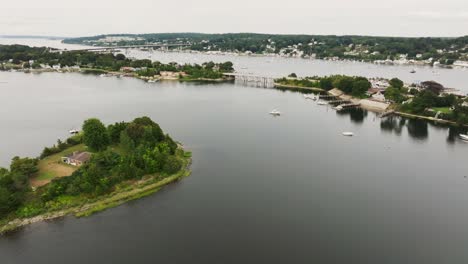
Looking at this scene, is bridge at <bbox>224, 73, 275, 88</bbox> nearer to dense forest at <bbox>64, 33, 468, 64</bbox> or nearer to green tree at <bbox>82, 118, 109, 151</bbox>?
green tree at <bbox>82, 118, 109, 151</bbox>

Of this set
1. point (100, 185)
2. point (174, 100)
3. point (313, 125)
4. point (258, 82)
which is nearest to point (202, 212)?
point (100, 185)

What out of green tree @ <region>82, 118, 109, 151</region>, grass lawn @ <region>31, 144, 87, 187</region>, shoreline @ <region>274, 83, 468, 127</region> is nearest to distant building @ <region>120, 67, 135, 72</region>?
shoreline @ <region>274, 83, 468, 127</region>

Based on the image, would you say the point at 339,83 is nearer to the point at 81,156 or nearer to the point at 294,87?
the point at 294,87

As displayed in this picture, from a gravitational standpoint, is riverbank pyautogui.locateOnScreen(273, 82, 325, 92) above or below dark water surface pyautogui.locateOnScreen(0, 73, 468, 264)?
above

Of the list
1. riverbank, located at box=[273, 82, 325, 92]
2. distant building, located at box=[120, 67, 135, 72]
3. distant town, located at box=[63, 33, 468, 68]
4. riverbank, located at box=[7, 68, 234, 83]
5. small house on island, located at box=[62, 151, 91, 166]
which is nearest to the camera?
small house on island, located at box=[62, 151, 91, 166]

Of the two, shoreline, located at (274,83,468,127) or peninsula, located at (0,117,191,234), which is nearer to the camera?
peninsula, located at (0,117,191,234)

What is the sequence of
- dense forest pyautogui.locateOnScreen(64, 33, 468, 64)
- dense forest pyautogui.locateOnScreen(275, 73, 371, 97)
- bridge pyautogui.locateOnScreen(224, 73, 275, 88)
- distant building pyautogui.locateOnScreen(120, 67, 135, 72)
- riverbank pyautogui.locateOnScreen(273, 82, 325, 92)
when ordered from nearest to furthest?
dense forest pyautogui.locateOnScreen(275, 73, 371, 97) → riverbank pyautogui.locateOnScreen(273, 82, 325, 92) → bridge pyautogui.locateOnScreen(224, 73, 275, 88) → distant building pyautogui.locateOnScreen(120, 67, 135, 72) → dense forest pyautogui.locateOnScreen(64, 33, 468, 64)

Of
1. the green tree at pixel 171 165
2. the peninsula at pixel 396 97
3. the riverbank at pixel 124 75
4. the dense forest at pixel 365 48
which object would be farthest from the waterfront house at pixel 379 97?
the dense forest at pixel 365 48

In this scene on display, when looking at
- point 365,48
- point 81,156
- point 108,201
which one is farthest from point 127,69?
point 365,48
